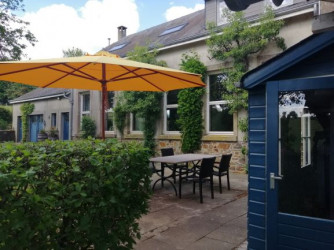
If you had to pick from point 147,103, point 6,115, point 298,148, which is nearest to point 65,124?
point 147,103

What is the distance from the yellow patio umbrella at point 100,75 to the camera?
4308mm

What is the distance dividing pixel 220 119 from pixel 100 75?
5621mm

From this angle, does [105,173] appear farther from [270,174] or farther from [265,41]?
[265,41]

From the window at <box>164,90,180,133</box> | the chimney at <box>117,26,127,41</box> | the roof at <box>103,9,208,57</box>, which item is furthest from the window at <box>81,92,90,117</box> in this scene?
the chimney at <box>117,26,127,41</box>

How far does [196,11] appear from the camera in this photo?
15.9 metres

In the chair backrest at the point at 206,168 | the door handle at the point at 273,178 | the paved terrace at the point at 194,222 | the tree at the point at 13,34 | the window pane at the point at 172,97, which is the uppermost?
the tree at the point at 13,34

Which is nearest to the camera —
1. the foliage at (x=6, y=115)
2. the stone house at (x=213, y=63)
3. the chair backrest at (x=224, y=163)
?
the chair backrest at (x=224, y=163)

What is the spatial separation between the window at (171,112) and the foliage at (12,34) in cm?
1507

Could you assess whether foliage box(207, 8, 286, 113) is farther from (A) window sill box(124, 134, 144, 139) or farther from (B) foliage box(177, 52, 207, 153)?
(A) window sill box(124, 134, 144, 139)

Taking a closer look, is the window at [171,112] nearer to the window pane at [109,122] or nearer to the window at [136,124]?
the window at [136,124]

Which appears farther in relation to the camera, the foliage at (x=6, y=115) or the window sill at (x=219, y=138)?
the foliage at (x=6, y=115)

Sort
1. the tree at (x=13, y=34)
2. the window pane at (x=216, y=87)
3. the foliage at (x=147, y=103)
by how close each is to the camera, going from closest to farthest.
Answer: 1. the window pane at (x=216, y=87)
2. the foliage at (x=147, y=103)
3. the tree at (x=13, y=34)

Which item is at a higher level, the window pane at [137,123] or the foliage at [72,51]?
the foliage at [72,51]

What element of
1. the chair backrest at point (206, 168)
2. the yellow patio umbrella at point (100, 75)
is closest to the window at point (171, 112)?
the yellow patio umbrella at point (100, 75)
